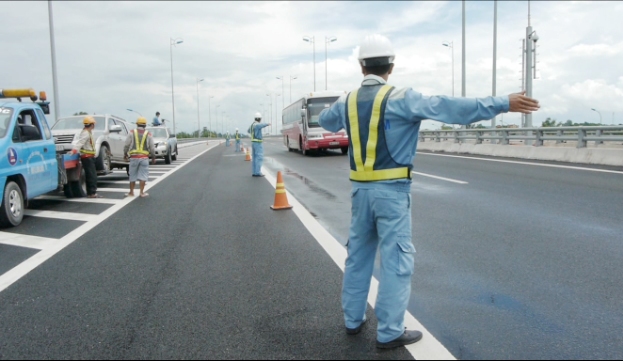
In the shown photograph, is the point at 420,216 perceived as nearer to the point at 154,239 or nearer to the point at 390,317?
the point at 154,239

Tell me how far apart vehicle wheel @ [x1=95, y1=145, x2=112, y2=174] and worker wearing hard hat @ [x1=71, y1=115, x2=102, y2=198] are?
5.41 ft

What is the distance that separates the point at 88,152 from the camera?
12.5 m

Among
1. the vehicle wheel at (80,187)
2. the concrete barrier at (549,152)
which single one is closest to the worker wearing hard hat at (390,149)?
the vehicle wheel at (80,187)

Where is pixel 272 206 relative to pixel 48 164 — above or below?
below

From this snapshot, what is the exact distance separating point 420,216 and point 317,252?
288 cm

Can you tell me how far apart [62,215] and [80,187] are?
255 cm

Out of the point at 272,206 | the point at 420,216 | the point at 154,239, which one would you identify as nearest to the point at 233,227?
the point at 154,239

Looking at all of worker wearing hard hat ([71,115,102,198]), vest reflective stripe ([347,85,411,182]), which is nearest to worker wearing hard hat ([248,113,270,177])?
worker wearing hard hat ([71,115,102,198])

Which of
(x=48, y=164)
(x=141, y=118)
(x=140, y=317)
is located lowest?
(x=140, y=317)

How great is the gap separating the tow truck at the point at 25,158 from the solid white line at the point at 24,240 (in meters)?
0.65

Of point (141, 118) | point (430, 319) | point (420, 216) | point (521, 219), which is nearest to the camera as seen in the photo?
point (430, 319)

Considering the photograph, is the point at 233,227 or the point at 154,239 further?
the point at 233,227

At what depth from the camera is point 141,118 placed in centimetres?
1302

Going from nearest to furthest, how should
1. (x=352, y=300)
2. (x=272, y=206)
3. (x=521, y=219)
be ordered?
(x=352, y=300) < (x=521, y=219) < (x=272, y=206)
